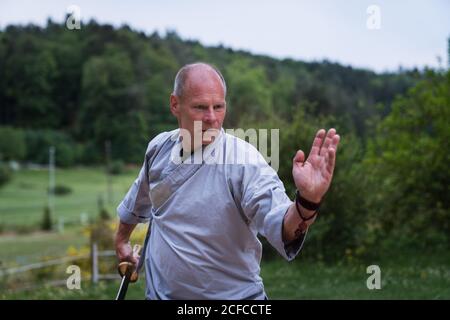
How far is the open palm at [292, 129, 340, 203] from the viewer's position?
2.72 meters

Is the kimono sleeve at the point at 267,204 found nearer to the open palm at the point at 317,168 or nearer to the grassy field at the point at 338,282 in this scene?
the open palm at the point at 317,168

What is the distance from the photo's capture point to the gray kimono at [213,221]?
123 inches

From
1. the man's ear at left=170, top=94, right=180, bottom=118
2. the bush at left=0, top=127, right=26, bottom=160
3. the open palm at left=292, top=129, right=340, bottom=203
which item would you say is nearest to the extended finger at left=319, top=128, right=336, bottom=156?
the open palm at left=292, top=129, right=340, bottom=203

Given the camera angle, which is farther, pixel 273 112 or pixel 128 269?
pixel 273 112

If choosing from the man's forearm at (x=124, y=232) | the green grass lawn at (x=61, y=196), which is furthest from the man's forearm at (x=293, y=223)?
the green grass lawn at (x=61, y=196)

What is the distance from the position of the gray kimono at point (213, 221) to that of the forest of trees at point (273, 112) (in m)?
13.2

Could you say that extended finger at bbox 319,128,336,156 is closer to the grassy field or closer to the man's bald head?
the man's bald head

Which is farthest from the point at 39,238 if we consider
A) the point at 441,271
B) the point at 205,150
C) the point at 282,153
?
the point at 205,150

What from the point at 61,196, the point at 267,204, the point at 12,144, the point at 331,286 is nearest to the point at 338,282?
the point at 331,286

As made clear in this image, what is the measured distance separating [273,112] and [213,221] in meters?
16.3

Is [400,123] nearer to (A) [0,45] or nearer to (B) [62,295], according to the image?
(B) [62,295]

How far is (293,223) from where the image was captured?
2.81m

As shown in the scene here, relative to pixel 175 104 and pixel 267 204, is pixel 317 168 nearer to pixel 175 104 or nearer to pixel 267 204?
pixel 267 204

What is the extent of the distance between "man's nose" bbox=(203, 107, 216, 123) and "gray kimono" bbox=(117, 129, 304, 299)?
0.11 m
